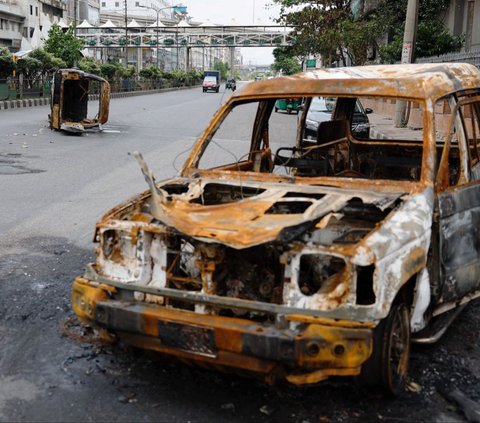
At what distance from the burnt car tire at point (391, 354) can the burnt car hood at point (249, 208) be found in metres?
0.49

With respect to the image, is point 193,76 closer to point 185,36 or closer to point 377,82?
point 185,36

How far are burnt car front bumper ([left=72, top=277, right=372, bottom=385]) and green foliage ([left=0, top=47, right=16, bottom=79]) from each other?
31.6 metres

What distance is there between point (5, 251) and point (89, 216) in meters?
1.74

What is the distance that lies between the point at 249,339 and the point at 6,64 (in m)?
32.5

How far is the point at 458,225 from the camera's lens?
172 inches

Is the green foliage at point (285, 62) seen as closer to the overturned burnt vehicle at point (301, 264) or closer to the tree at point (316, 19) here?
the tree at point (316, 19)

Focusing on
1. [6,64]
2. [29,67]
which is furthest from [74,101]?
[29,67]

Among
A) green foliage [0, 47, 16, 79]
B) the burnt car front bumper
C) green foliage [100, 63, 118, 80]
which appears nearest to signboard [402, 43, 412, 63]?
the burnt car front bumper

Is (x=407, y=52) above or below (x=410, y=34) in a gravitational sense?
below

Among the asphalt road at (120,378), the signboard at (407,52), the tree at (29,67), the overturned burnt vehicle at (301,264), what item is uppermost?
the signboard at (407,52)

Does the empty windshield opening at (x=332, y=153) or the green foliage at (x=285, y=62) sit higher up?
the green foliage at (x=285, y=62)

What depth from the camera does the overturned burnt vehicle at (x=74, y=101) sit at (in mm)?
19859

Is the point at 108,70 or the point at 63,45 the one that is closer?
the point at 63,45

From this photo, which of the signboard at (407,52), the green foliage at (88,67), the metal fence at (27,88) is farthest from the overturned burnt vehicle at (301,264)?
the green foliage at (88,67)
